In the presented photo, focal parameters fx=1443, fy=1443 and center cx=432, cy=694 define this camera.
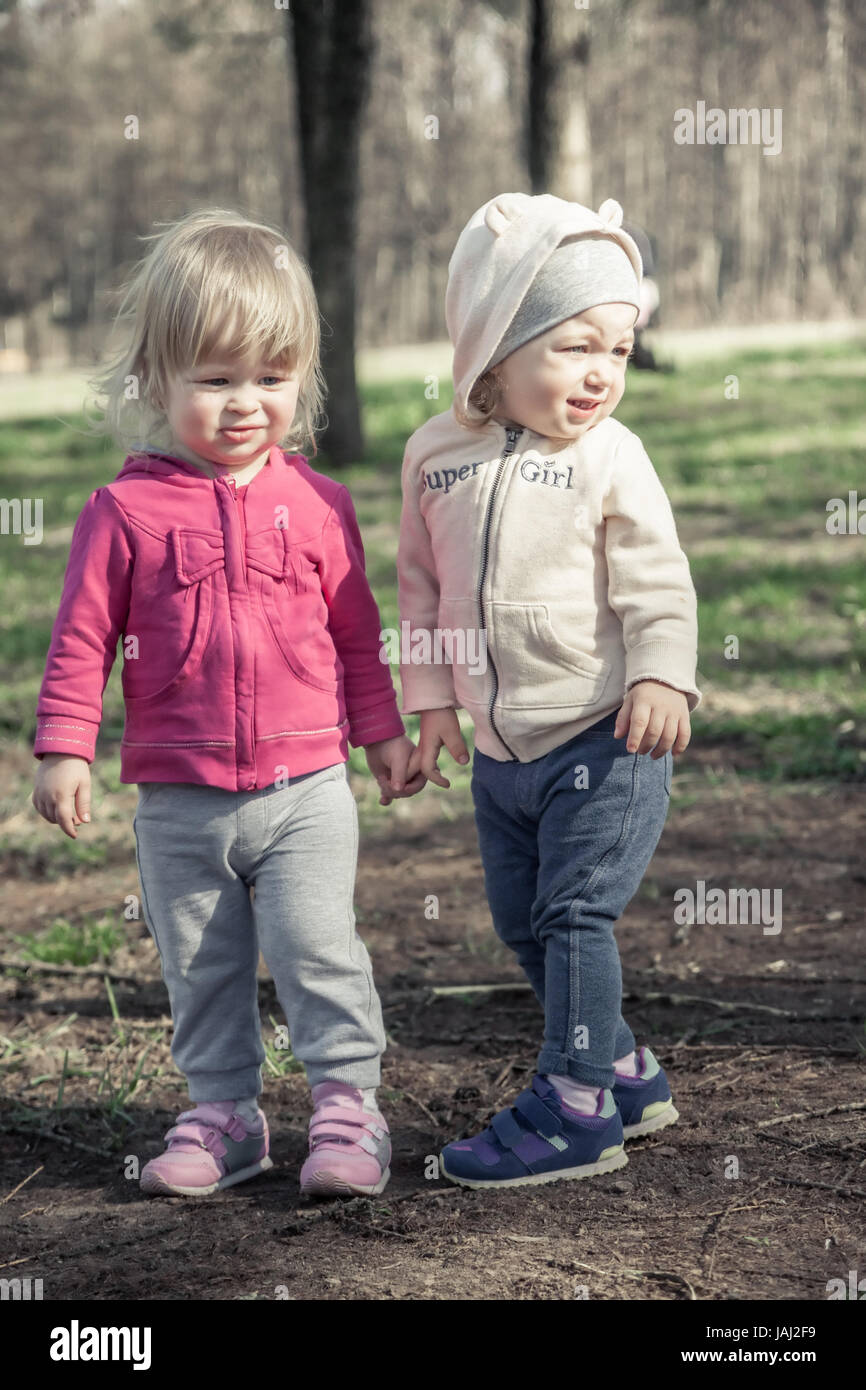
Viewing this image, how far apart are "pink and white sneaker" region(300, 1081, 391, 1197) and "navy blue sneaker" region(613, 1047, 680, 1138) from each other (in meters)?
0.40

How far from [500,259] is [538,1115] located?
52.5 inches

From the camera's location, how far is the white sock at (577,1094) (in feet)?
7.48

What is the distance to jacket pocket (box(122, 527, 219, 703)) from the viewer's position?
227 cm

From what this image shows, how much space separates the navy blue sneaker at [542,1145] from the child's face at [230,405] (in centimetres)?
113

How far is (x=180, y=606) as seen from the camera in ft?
7.47

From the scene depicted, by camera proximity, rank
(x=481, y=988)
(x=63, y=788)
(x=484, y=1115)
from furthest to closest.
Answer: (x=481, y=988) < (x=484, y=1115) < (x=63, y=788)

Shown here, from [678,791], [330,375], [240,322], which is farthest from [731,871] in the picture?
[330,375]

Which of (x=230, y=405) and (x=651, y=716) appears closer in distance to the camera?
(x=651, y=716)

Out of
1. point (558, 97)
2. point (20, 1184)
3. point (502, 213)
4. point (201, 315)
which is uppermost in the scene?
point (558, 97)

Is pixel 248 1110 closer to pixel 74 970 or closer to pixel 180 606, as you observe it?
pixel 180 606

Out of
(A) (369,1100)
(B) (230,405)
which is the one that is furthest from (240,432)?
(A) (369,1100)

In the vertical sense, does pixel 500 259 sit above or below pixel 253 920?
above

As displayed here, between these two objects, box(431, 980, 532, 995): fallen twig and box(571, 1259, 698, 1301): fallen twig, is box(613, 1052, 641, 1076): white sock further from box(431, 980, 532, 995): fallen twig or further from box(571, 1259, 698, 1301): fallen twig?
box(431, 980, 532, 995): fallen twig

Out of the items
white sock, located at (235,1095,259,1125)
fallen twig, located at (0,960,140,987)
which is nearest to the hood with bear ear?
white sock, located at (235,1095,259,1125)
